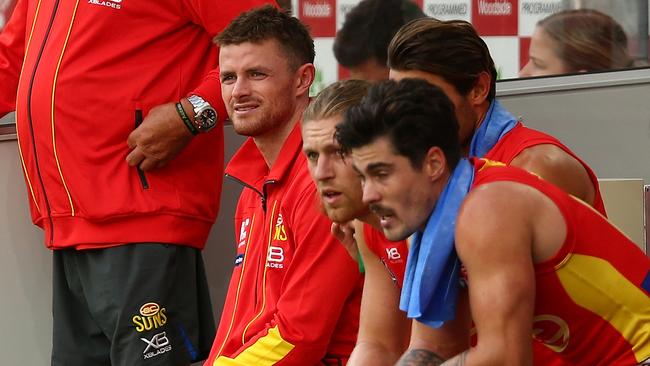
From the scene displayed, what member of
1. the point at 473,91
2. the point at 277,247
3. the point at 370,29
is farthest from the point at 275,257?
the point at 370,29

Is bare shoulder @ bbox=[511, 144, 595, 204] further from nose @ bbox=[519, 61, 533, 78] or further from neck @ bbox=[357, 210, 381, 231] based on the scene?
nose @ bbox=[519, 61, 533, 78]

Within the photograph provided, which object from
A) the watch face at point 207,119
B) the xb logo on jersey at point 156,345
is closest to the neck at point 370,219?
the watch face at point 207,119

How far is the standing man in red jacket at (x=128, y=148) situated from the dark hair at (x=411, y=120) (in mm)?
1724

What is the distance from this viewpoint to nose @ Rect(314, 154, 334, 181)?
143 inches

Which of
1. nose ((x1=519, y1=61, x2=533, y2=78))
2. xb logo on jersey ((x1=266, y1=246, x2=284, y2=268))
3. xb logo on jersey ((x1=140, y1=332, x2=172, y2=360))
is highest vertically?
nose ((x1=519, y1=61, x2=533, y2=78))

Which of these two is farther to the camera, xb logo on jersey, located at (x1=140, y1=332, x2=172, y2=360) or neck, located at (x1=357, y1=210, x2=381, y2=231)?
xb logo on jersey, located at (x1=140, y1=332, x2=172, y2=360)

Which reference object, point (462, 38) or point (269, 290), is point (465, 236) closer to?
point (462, 38)

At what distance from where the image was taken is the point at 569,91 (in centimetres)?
484

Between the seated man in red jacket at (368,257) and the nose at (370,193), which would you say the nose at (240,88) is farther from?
the nose at (370,193)

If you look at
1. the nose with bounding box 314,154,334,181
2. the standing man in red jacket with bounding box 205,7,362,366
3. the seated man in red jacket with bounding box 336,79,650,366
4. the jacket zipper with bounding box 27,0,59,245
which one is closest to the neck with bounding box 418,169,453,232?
the seated man in red jacket with bounding box 336,79,650,366

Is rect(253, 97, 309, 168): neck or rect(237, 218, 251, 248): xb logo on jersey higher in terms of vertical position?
rect(253, 97, 309, 168): neck

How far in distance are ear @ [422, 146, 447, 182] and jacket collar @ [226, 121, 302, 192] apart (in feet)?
4.12

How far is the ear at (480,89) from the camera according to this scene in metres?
3.78

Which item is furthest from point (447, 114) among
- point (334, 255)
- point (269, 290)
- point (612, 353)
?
point (269, 290)
